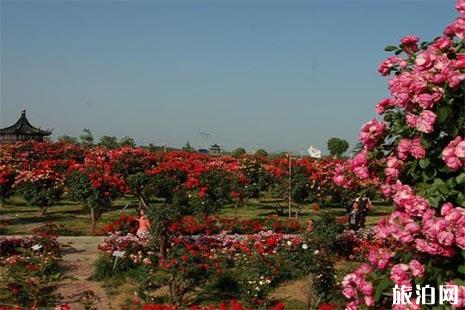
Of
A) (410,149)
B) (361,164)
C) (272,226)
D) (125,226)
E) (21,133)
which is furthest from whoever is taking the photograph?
(21,133)

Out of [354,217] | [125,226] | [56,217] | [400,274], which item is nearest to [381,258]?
[400,274]

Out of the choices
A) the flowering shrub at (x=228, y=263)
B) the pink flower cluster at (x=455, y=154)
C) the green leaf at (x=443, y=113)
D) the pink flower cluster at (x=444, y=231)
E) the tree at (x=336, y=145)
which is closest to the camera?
the pink flower cluster at (x=444, y=231)

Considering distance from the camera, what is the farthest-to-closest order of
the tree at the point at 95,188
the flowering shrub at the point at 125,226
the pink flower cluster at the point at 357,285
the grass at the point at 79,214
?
the grass at the point at 79,214 < the tree at the point at 95,188 < the flowering shrub at the point at 125,226 < the pink flower cluster at the point at 357,285

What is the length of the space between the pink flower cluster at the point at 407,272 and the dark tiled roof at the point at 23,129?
3857 centimetres

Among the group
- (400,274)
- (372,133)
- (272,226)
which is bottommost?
(272,226)

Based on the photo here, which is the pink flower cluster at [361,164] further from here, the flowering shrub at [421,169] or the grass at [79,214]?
the grass at [79,214]

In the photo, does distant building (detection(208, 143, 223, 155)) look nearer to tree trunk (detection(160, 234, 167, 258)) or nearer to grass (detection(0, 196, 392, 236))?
grass (detection(0, 196, 392, 236))

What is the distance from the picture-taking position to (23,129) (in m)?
38.7

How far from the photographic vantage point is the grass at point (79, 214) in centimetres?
1641

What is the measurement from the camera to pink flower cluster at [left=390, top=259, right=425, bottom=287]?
237 cm

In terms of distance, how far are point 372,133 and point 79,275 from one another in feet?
28.3

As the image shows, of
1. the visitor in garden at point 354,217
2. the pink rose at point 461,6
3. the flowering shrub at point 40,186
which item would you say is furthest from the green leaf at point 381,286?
the flowering shrub at point 40,186

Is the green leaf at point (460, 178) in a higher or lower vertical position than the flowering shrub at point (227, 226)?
higher

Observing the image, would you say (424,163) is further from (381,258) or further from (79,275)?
(79,275)
